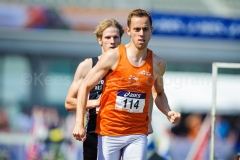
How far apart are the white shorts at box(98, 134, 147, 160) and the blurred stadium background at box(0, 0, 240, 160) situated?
1127 centimetres

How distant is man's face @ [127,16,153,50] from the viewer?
4.47 meters

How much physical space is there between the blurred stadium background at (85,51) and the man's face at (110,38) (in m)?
10.6

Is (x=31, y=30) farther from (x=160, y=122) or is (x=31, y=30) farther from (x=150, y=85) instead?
(x=150, y=85)

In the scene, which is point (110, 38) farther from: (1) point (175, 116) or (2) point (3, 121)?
(2) point (3, 121)

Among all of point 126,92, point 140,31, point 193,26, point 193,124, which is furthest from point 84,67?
point 193,26

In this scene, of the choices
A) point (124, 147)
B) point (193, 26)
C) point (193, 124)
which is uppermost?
point (193, 26)

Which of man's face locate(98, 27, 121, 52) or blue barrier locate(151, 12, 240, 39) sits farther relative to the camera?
blue barrier locate(151, 12, 240, 39)

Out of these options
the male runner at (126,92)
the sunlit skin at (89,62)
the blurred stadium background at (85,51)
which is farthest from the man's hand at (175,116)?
the blurred stadium background at (85,51)

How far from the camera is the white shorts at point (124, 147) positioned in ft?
15.0

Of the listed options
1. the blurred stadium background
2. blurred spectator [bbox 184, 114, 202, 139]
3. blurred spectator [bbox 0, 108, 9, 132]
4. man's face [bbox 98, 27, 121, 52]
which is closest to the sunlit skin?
man's face [bbox 98, 27, 121, 52]

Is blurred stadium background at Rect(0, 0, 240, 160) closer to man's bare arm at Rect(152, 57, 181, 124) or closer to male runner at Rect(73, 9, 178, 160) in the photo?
man's bare arm at Rect(152, 57, 181, 124)

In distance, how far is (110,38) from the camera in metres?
5.33

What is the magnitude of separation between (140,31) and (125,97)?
0.56 meters

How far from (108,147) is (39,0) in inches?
659
